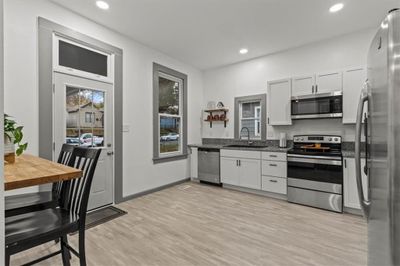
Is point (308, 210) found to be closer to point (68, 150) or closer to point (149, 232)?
point (149, 232)

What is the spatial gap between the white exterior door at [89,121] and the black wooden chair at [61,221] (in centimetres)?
135

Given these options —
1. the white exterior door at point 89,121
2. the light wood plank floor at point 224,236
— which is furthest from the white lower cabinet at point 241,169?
the white exterior door at point 89,121

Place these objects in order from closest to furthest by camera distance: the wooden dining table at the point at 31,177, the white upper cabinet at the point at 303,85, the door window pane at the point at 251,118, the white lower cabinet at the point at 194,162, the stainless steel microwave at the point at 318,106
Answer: the wooden dining table at the point at 31,177 → the stainless steel microwave at the point at 318,106 → the white upper cabinet at the point at 303,85 → the door window pane at the point at 251,118 → the white lower cabinet at the point at 194,162

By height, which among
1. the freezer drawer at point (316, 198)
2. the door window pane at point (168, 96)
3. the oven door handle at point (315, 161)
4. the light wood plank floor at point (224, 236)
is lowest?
the light wood plank floor at point (224, 236)

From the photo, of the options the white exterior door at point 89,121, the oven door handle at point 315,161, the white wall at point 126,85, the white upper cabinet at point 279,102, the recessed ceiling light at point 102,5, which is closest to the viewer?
the white wall at point 126,85

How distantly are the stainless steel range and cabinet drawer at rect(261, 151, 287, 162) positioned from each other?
0.40 ft

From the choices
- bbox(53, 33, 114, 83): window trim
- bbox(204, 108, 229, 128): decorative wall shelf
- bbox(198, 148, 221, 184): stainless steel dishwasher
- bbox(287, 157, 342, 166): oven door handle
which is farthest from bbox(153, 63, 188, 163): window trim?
bbox(287, 157, 342, 166): oven door handle

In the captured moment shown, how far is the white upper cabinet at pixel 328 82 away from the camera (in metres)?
3.26

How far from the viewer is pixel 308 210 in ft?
10.1

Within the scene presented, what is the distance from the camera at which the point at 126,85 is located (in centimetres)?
351

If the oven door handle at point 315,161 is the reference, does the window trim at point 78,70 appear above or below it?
above

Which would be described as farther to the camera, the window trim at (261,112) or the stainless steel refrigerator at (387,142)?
the window trim at (261,112)

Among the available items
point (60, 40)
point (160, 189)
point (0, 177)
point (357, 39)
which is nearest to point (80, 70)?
point (60, 40)

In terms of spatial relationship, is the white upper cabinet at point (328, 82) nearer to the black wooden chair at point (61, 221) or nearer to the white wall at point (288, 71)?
the white wall at point (288, 71)
